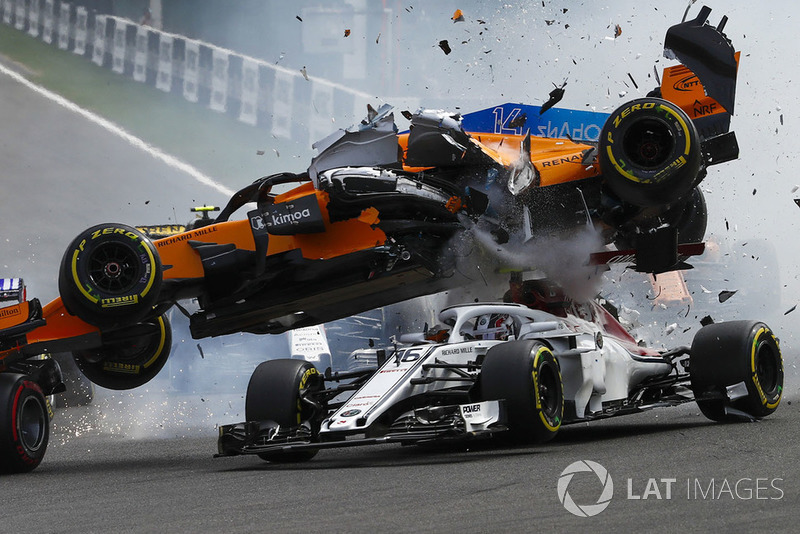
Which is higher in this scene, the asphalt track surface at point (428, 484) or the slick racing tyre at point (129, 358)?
the slick racing tyre at point (129, 358)

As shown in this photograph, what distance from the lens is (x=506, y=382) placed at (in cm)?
905

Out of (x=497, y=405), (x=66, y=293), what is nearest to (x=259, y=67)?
(x=66, y=293)

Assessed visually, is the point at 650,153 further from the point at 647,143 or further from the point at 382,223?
Result: the point at 382,223

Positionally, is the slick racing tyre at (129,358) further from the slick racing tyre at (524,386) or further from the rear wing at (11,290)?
the slick racing tyre at (524,386)

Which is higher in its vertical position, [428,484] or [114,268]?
[114,268]

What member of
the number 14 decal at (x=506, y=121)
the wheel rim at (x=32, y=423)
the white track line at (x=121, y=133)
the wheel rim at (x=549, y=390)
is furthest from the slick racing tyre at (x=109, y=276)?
the white track line at (x=121, y=133)

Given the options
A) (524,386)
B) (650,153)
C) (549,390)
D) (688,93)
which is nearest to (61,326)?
(524,386)

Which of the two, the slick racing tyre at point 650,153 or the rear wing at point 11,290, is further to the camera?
→ the rear wing at point 11,290

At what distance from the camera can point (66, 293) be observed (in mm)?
9617

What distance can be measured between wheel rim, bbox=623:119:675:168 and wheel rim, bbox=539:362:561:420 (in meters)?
2.25

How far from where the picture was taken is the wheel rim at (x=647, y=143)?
10039 mm

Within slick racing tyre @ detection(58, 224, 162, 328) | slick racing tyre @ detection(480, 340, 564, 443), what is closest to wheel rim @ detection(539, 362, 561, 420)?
slick racing tyre @ detection(480, 340, 564, 443)

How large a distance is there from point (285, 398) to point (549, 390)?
2533 millimetres

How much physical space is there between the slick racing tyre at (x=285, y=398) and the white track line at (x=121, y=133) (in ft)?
42.5
